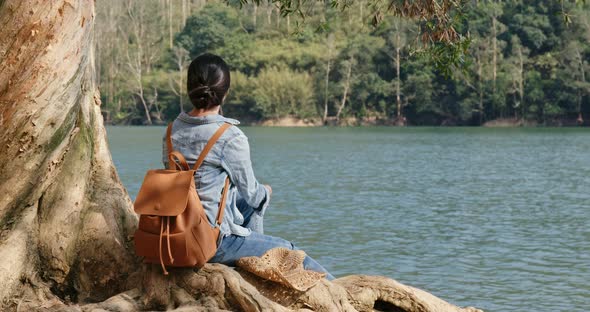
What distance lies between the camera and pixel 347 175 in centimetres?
3303

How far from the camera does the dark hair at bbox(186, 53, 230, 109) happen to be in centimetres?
454

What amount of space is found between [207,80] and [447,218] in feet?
54.5

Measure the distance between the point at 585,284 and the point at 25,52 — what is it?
9.49 metres

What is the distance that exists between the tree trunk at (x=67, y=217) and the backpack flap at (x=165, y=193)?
0.45 metres

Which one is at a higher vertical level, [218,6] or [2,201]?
[218,6]

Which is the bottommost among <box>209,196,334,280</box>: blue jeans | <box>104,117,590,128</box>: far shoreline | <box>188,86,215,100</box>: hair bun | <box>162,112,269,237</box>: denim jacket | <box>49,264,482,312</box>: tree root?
<box>104,117,590,128</box>: far shoreline

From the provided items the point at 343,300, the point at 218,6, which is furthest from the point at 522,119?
the point at 343,300

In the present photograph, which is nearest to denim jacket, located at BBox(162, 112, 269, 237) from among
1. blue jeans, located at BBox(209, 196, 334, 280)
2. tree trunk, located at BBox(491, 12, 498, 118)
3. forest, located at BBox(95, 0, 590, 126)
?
blue jeans, located at BBox(209, 196, 334, 280)

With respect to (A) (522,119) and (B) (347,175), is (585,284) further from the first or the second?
(A) (522,119)

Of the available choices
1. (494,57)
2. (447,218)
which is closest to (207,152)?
(447,218)

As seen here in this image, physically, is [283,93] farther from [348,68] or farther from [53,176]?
[53,176]

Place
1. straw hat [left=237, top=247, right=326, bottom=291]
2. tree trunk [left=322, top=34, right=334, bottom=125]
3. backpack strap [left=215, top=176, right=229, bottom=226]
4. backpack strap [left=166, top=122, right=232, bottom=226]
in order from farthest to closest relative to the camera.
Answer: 1. tree trunk [left=322, top=34, right=334, bottom=125]
2. straw hat [left=237, top=247, right=326, bottom=291]
3. backpack strap [left=215, top=176, right=229, bottom=226]
4. backpack strap [left=166, top=122, right=232, bottom=226]

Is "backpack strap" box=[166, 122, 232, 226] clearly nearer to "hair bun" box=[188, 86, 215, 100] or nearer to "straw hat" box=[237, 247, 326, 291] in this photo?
"hair bun" box=[188, 86, 215, 100]

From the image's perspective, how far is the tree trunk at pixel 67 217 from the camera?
4668 millimetres
